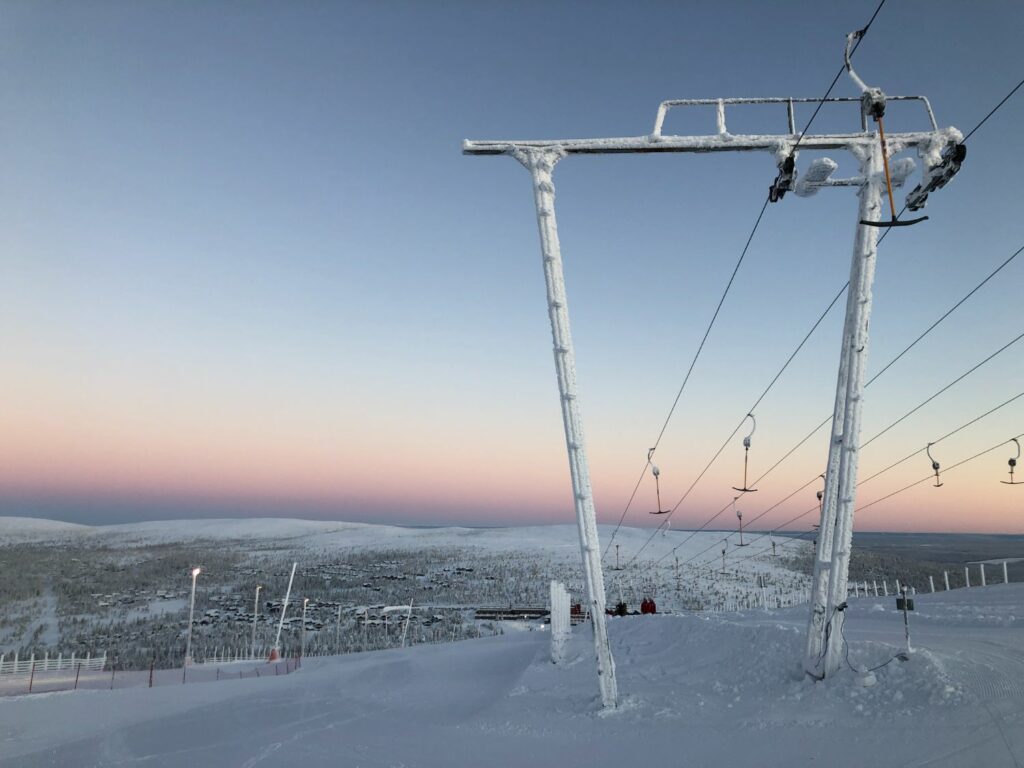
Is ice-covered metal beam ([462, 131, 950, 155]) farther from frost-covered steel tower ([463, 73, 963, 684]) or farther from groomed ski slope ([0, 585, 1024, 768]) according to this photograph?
Answer: groomed ski slope ([0, 585, 1024, 768])

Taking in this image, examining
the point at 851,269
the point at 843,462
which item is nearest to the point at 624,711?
the point at 843,462

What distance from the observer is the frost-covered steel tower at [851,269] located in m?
9.95

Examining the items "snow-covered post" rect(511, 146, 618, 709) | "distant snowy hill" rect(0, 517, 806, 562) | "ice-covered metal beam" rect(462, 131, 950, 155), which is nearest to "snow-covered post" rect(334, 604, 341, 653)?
"snow-covered post" rect(511, 146, 618, 709)

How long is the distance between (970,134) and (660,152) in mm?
4842

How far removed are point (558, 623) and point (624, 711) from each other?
7829 mm

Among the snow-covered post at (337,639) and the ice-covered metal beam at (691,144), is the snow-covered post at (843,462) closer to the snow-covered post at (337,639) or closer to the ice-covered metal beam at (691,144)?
the ice-covered metal beam at (691,144)

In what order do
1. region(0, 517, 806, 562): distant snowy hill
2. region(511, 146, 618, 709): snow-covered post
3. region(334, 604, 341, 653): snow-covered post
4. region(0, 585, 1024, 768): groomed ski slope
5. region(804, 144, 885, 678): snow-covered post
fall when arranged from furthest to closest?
region(0, 517, 806, 562): distant snowy hill < region(334, 604, 341, 653): snow-covered post < region(511, 146, 618, 709): snow-covered post < region(804, 144, 885, 678): snow-covered post < region(0, 585, 1024, 768): groomed ski slope

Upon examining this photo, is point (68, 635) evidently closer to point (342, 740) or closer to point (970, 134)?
point (342, 740)


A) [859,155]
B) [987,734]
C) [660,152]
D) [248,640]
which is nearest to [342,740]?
[987,734]

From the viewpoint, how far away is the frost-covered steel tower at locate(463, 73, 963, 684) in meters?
9.95

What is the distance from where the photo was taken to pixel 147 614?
A: 61156 millimetres

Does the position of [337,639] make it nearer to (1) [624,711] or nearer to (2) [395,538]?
(1) [624,711]

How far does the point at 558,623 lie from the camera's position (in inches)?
705

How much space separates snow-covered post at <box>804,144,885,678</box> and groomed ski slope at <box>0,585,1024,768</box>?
2.34ft
